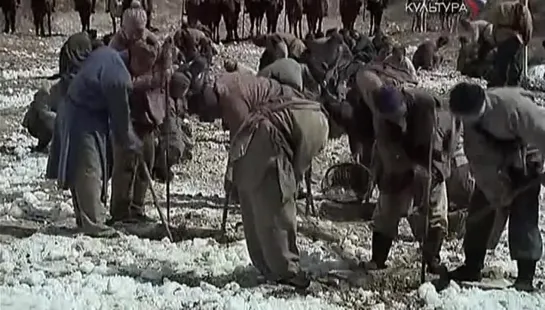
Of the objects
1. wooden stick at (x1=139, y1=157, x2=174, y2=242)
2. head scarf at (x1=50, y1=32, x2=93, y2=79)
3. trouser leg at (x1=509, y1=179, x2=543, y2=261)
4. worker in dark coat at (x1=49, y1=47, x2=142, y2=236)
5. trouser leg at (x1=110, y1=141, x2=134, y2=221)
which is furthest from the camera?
head scarf at (x1=50, y1=32, x2=93, y2=79)

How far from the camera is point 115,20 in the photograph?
1502 centimetres

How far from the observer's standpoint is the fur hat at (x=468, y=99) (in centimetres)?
538

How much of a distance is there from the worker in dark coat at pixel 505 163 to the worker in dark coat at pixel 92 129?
203 cm

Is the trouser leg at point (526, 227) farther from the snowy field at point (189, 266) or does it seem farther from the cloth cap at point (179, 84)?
the cloth cap at point (179, 84)

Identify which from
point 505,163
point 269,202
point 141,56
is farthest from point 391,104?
point 141,56

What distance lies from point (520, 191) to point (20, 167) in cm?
481

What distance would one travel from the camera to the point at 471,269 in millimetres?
5934

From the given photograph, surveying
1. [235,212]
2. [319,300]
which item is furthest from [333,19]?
[319,300]

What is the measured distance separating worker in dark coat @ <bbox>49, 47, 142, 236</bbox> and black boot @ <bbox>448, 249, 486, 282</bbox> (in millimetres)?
2025

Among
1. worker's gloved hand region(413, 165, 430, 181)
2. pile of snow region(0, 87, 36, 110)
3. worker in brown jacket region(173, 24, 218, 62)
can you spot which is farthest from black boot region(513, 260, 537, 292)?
pile of snow region(0, 87, 36, 110)

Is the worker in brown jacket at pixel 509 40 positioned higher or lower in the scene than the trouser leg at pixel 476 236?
higher

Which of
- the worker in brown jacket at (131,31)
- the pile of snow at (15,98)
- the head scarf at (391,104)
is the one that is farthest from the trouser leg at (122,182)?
the pile of snow at (15,98)

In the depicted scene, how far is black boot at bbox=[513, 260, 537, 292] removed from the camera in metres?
5.71

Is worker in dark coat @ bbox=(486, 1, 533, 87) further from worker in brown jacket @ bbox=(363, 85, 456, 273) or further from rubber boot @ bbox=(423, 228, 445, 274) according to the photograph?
rubber boot @ bbox=(423, 228, 445, 274)
